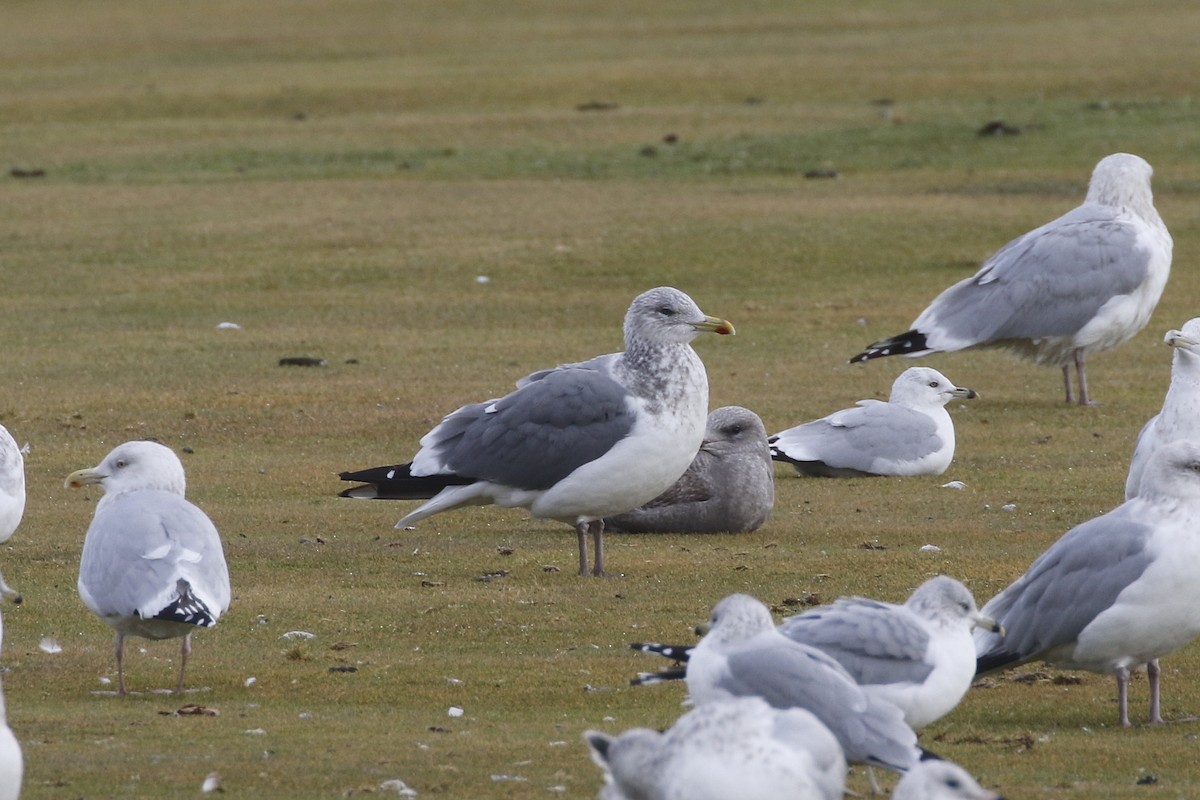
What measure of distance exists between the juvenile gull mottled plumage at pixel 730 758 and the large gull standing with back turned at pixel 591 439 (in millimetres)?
4365

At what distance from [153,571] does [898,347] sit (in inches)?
357

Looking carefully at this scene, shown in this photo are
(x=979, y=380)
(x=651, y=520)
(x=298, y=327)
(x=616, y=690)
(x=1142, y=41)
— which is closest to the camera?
(x=616, y=690)

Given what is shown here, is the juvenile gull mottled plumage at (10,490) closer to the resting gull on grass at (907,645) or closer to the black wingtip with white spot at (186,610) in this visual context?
the black wingtip with white spot at (186,610)

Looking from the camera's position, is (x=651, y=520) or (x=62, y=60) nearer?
(x=651, y=520)

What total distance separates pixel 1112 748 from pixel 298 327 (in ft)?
40.8

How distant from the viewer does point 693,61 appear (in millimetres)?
40062

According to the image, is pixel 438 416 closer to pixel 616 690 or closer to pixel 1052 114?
pixel 616 690

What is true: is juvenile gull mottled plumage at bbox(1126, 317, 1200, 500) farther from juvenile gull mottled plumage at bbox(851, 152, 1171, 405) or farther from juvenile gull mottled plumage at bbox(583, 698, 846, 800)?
juvenile gull mottled plumage at bbox(851, 152, 1171, 405)

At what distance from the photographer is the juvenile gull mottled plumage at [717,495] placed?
11.1m

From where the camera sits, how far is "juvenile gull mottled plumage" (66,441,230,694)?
7.52 m

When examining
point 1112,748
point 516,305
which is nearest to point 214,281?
point 516,305

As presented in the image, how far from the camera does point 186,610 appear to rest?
746 cm

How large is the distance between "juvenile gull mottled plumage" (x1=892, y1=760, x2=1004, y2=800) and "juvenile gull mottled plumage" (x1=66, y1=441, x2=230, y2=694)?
3262 mm

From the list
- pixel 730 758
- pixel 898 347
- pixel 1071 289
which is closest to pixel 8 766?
pixel 730 758
